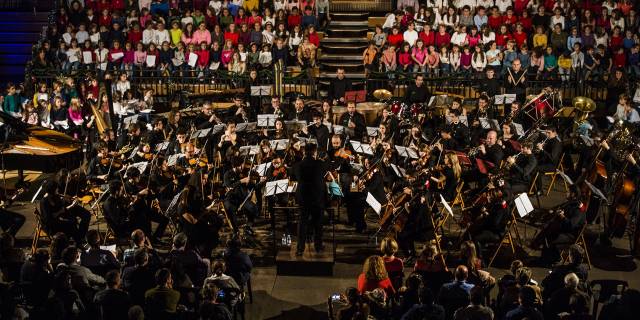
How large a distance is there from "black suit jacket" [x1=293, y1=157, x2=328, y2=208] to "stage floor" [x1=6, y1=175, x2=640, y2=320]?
115 cm

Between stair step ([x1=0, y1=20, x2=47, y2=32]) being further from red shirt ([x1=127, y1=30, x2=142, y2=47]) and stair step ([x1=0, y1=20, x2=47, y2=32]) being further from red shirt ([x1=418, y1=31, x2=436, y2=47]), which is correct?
red shirt ([x1=418, y1=31, x2=436, y2=47])

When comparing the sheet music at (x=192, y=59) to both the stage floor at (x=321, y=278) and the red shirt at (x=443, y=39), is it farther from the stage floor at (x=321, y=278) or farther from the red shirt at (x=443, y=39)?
the stage floor at (x=321, y=278)

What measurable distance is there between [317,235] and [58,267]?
13.4 ft

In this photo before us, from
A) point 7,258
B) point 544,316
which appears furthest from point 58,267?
point 544,316

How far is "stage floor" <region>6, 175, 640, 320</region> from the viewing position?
37.0 ft

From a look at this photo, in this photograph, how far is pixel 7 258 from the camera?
987 cm

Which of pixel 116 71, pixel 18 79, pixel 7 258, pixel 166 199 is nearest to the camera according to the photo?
pixel 7 258

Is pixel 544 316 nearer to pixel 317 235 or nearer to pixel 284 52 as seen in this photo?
pixel 317 235

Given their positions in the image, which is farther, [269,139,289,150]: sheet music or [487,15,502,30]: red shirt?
[487,15,502,30]: red shirt

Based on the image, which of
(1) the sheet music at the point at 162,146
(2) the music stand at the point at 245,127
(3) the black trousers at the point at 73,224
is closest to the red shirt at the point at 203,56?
(2) the music stand at the point at 245,127

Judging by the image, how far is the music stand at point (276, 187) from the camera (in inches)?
490

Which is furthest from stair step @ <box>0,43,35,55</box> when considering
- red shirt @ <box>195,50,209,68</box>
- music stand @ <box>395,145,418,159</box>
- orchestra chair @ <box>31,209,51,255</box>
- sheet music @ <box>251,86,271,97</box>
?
music stand @ <box>395,145,418,159</box>

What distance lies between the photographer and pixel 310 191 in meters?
12.0

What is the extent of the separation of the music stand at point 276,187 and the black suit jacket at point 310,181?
460 mm
